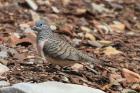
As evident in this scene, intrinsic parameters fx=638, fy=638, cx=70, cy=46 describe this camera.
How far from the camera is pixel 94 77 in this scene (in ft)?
30.0

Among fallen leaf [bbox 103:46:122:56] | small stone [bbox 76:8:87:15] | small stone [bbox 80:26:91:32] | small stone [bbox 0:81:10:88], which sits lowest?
fallen leaf [bbox 103:46:122:56]

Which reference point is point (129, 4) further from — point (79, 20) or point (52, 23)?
point (52, 23)

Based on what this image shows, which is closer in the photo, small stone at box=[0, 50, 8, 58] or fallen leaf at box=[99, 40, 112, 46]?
small stone at box=[0, 50, 8, 58]

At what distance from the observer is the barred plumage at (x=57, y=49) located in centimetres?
897

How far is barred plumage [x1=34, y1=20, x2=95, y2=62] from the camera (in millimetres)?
8969

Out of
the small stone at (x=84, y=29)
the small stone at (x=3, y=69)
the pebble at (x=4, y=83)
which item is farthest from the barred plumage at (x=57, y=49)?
the small stone at (x=84, y=29)

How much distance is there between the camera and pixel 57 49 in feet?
29.6

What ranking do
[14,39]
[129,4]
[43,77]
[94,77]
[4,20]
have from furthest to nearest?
[129,4], [4,20], [14,39], [94,77], [43,77]

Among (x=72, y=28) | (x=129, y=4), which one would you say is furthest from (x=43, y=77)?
(x=129, y=4)

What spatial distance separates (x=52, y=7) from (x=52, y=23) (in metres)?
1.46

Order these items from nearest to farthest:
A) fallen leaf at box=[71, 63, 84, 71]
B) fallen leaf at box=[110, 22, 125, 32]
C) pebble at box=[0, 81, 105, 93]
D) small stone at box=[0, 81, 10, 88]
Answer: pebble at box=[0, 81, 105, 93]
small stone at box=[0, 81, 10, 88]
fallen leaf at box=[71, 63, 84, 71]
fallen leaf at box=[110, 22, 125, 32]

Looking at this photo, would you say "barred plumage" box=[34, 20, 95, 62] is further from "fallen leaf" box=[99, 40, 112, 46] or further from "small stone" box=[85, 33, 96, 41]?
"small stone" box=[85, 33, 96, 41]

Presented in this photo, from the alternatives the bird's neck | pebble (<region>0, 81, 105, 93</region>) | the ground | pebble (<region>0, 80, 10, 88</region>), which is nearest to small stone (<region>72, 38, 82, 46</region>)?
the ground

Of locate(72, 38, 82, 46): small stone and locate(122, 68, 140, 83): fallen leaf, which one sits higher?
locate(72, 38, 82, 46): small stone
